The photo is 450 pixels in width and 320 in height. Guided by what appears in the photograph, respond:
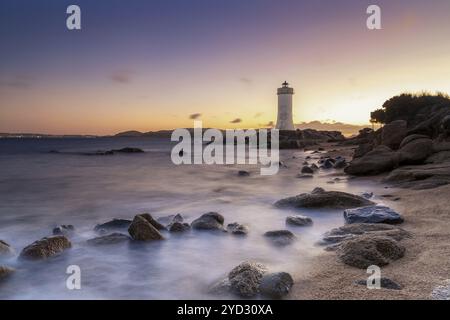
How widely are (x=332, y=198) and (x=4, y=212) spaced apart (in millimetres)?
7121

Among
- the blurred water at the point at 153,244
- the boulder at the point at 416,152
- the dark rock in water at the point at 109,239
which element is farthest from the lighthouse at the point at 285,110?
the dark rock in water at the point at 109,239

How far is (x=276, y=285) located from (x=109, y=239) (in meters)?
2.83

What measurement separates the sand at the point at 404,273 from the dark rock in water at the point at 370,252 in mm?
66

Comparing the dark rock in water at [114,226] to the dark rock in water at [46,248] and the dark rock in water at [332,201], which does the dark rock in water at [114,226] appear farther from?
the dark rock in water at [332,201]

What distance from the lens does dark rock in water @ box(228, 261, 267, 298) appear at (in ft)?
10.8

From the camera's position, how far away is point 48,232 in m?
6.38

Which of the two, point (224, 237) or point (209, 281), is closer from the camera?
point (209, 281)

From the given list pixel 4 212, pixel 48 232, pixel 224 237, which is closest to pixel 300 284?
pixel 224 237

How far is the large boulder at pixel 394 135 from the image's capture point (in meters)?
13.9

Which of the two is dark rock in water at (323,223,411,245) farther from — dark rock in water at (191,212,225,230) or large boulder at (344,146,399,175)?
large boulder at (344,146,399,175)

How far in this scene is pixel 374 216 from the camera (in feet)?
17.3

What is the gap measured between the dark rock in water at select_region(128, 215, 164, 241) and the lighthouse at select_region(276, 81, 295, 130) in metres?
48.2

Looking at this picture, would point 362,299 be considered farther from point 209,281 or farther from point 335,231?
point 335,231

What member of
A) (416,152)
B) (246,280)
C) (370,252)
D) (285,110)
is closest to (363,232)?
(370,252)
